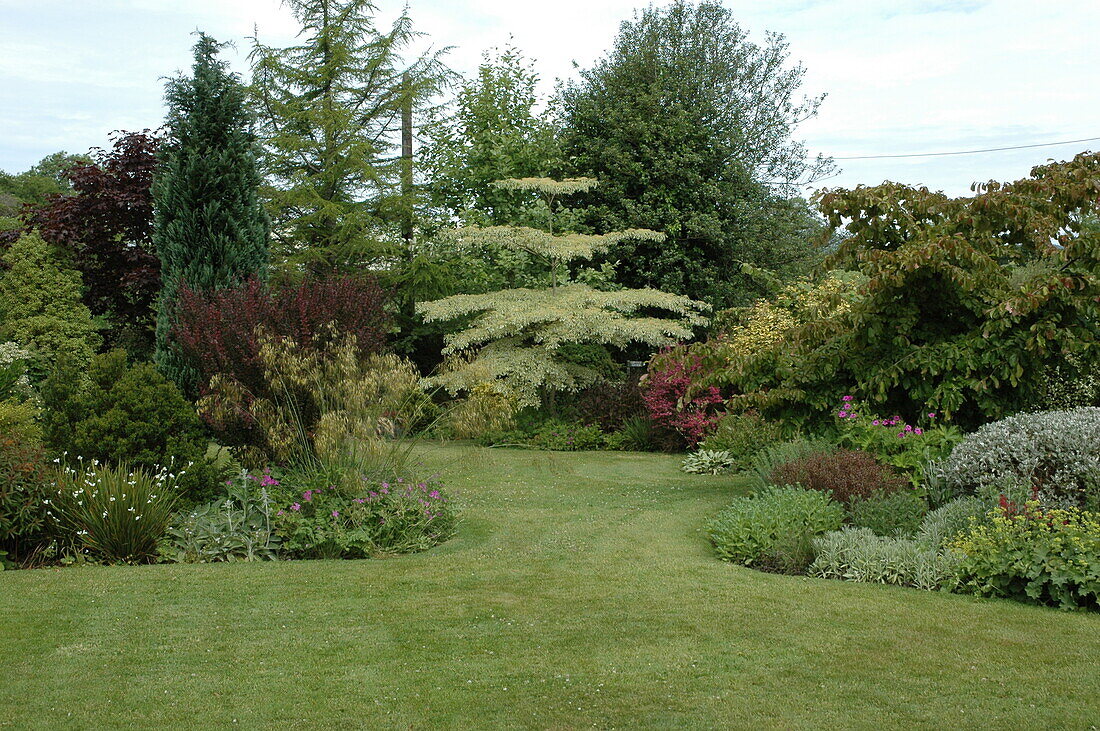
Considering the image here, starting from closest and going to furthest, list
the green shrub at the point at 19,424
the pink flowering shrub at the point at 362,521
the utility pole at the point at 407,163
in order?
the pink flowering shrub at the point at 362,521 < the green shrub at the point at 19,424 < the utility pole at the point at 407,163

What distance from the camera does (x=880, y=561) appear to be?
577 cm

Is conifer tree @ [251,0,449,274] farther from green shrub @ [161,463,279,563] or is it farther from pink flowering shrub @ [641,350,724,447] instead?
green shrub @ [161,463,279,563]

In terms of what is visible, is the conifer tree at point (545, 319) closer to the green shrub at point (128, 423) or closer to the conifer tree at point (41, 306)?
the conifer tree at point (41, 306)

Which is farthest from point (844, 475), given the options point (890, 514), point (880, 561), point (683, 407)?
point (683, 407)

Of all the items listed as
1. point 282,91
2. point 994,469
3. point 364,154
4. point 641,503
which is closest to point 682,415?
point 641,503

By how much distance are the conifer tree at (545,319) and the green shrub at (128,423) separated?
20.2 ft

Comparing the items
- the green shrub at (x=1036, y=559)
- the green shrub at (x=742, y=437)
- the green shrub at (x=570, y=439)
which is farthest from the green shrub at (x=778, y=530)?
the green shrub at (x=570, y=439)

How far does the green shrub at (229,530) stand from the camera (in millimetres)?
6379

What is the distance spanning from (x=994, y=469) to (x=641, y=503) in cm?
327

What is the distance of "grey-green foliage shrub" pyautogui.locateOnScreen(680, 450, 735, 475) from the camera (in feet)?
35.5

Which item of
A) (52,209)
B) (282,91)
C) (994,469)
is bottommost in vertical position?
(994,469)

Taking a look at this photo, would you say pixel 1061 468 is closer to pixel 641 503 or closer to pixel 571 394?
pixel 641 503

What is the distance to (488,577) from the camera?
5879mm

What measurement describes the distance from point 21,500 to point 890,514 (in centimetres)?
622
